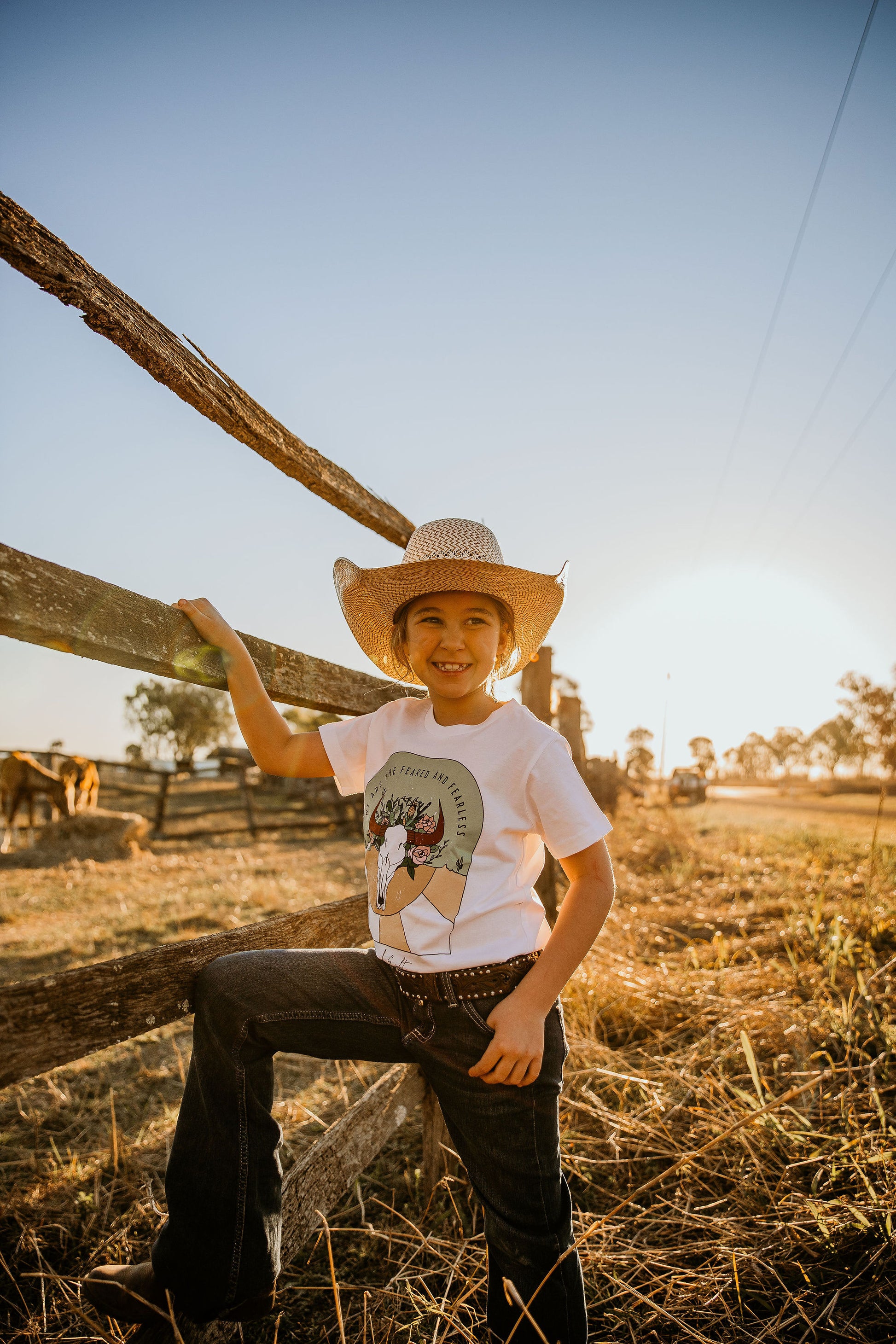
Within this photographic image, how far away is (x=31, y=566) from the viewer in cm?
108

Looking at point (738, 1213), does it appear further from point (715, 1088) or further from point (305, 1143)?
point (305, 1143)

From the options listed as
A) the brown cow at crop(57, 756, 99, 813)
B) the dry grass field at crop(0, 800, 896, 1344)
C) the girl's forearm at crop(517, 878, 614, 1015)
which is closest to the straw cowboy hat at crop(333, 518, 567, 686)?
the girl's forearm at crop(517, 878, 614, 1015)

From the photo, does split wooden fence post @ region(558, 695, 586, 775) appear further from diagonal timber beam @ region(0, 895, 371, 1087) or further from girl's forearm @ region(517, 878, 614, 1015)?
diagonal timber beam @ region(0, 895, 371, 1087)

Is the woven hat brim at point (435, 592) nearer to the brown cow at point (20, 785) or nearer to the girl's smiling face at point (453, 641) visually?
the girl's smiling face at point (453, 641)

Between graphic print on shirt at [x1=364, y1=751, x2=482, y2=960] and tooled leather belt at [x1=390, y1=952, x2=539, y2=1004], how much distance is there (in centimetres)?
6

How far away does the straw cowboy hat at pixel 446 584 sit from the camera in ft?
6.09

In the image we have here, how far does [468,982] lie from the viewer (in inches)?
58.2

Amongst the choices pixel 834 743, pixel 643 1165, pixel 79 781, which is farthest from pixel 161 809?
pixel 834 743

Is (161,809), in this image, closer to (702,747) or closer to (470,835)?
(470,835)

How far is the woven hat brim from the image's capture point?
1.86 m

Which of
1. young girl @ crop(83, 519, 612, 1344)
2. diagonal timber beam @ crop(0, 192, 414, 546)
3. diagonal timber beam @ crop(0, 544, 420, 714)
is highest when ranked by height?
diagonal timber beam @ crop(0, 192, 414, 546)

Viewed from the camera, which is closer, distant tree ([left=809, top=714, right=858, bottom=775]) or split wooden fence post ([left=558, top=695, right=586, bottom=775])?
split wooden fence post ([left=558, top=695, right=586, bottom=775])

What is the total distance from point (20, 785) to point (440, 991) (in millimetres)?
12206

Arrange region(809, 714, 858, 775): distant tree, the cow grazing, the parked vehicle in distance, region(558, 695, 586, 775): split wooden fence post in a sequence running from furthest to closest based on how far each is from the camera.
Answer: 1. region(809, 714, 858, 775): distant tree
2. the parked vehicle in distance
3. region(558, 695, 586, 775): split wooden fence post
4. the cow grazing
